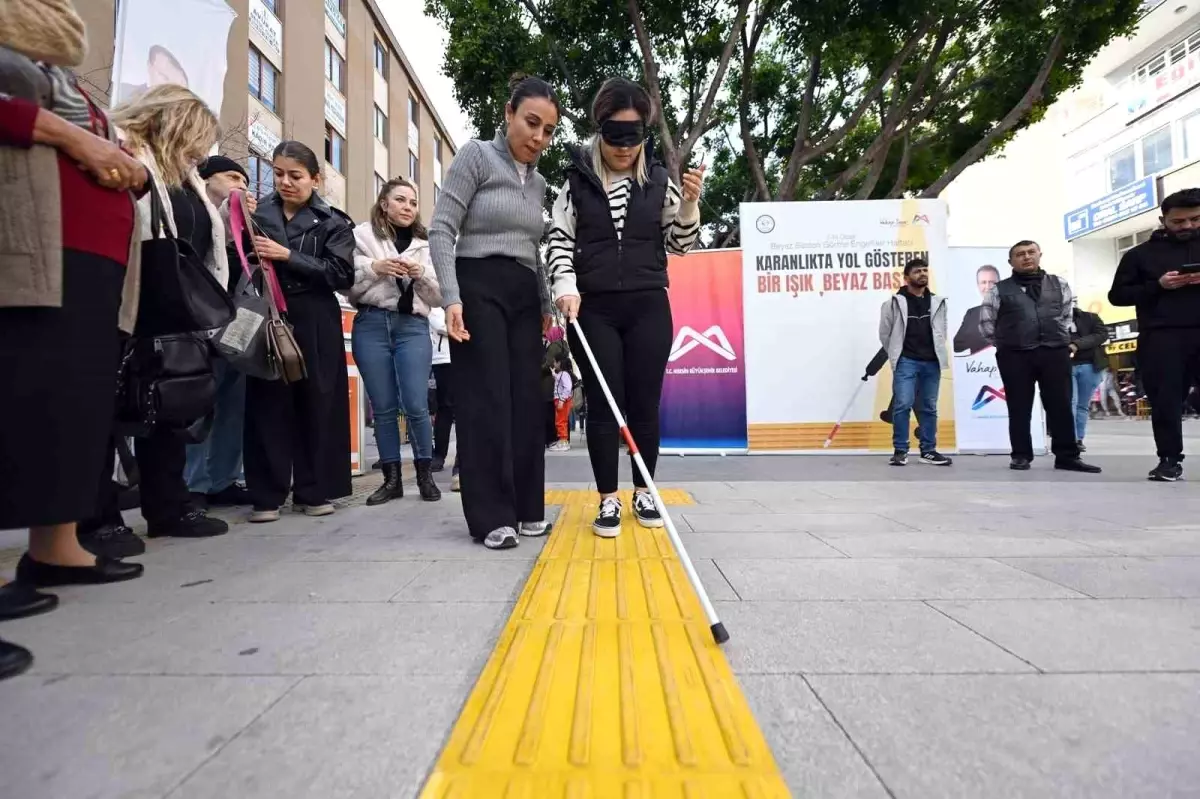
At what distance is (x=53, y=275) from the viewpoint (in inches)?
60.8

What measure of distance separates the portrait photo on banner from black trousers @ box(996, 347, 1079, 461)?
643 cm

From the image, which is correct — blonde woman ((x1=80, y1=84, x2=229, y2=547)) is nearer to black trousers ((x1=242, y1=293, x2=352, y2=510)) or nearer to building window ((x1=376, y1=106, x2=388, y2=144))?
black trousers ((x1=242, y1=293, x2=352, y2=510))

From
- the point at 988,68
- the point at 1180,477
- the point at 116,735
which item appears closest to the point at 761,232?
the point at 1180,477

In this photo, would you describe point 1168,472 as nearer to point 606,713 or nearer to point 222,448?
point 606,713

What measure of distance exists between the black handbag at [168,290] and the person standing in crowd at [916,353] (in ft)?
17.6

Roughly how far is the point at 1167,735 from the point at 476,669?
1.12 metres

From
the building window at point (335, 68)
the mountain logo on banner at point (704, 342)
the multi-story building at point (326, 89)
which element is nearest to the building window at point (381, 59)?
the multi-story building at point (326, 89)

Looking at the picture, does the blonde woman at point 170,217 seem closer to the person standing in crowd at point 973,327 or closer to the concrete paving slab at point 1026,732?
the concrete paving slab at point 1026,732

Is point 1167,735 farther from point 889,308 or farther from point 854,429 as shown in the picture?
point 854,429

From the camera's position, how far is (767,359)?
7.14 m

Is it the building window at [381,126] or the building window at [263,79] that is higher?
the building window at [381,126]

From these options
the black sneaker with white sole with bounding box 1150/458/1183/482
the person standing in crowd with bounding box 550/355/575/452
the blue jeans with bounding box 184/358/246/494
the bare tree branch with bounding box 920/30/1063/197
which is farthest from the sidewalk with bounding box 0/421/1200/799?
the bare tree branch with bounding box 920/30/1063/197

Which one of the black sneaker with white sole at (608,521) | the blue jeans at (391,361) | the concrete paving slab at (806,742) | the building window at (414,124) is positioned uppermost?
the building window at (414,124)

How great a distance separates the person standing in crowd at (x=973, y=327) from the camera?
6906 mm
